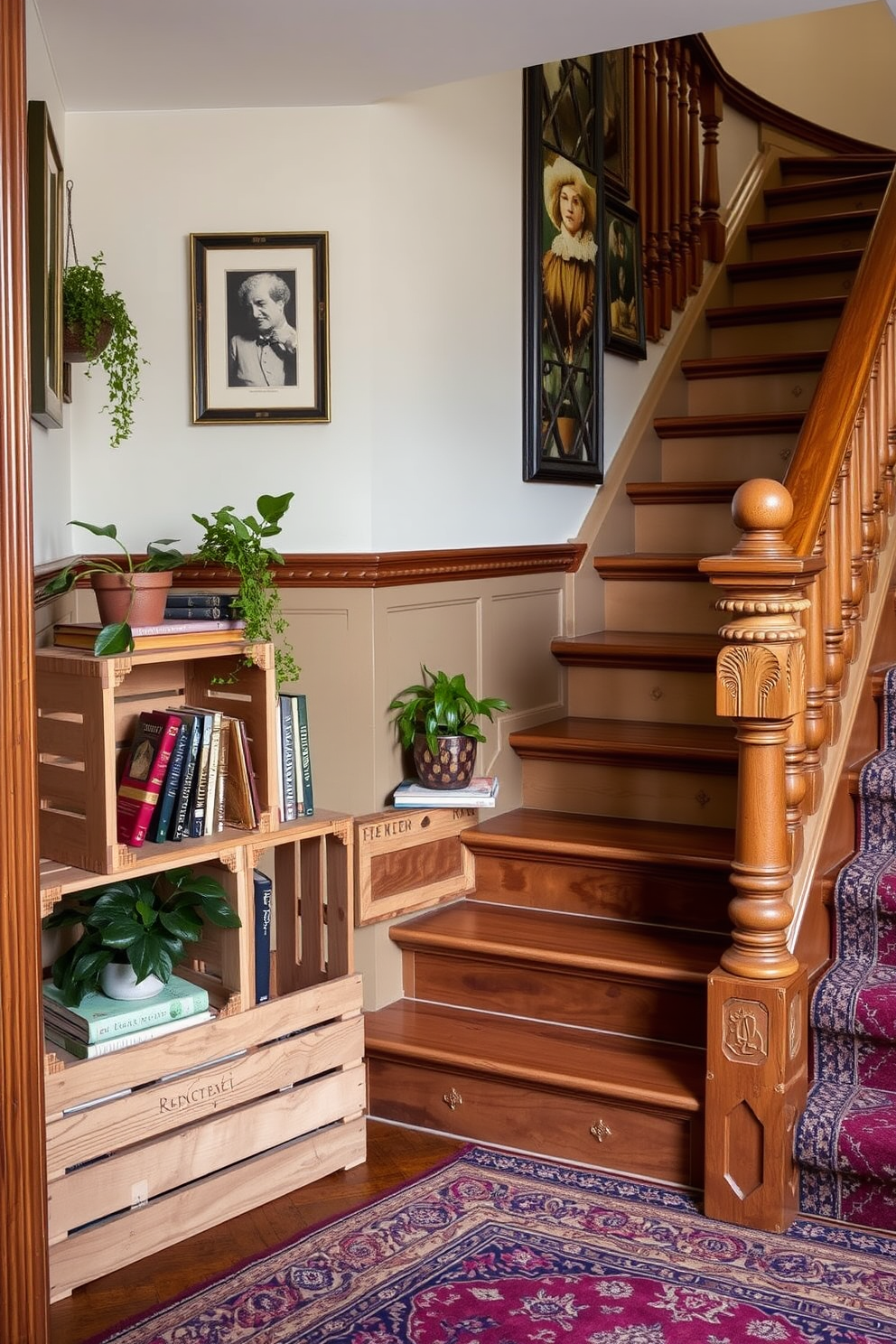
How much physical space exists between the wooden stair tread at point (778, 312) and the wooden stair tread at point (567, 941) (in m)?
2.59

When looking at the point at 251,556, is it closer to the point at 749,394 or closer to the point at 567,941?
the point at 567,941

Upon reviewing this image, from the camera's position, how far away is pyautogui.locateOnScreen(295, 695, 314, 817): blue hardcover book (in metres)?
2.86

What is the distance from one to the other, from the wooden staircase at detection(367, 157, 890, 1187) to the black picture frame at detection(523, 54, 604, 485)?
1.36 ft

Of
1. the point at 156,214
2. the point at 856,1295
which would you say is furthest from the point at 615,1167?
the point at 156,214

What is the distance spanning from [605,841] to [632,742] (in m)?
0.35

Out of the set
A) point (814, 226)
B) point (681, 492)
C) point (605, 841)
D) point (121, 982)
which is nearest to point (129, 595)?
point (121, 982)

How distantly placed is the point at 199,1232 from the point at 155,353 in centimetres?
195

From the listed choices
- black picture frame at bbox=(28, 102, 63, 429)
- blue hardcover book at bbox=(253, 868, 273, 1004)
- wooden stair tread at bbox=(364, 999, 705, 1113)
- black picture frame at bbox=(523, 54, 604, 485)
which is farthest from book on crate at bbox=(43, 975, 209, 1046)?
black picture frame at bbox=(523, 54, 604, 485)

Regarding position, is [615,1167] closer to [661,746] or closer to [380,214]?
[661,746]

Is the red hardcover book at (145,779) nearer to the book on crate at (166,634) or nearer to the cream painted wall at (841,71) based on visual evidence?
the book on crate at (166,634)

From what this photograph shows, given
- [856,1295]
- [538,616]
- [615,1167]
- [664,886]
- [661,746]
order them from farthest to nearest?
[538,616] → [661,746] → [664,886] → [615,1167] → [856,1295]

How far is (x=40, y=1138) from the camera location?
1.58m

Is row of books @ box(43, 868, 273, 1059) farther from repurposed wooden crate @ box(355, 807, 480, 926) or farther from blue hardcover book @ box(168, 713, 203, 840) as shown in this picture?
repurposed wooden crate @ box(355, 807, 480, 926)

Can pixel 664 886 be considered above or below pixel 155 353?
→ below
